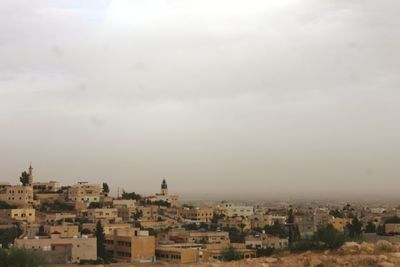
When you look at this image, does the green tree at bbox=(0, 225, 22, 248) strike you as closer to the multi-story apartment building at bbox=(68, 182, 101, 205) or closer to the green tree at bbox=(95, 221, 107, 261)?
the green tree at bbox=(95, 221, 107, 261)

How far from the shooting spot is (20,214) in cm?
5722

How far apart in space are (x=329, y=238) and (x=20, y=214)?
1899 inches

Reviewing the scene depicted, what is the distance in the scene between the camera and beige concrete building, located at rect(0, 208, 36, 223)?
56.8 meters

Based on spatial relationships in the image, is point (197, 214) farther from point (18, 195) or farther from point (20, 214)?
point (20, 214)

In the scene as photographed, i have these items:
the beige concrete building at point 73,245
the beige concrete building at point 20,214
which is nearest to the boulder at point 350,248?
the beige concrete building at point 73,245

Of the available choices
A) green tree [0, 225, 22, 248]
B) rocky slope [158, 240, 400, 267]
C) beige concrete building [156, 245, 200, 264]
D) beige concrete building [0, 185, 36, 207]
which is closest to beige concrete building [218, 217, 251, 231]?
beige concrete building [0, 185, 36, 207]

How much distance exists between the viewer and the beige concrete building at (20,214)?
56.8m

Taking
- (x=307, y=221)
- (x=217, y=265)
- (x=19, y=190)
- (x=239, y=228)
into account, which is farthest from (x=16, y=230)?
(x=217, y=265)

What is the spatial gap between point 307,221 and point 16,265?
5919 cm

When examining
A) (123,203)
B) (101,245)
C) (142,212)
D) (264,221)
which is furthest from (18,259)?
(264,221)

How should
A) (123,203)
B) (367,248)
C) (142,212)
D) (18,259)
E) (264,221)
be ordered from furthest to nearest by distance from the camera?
(264,221), (123,203), (142,212), (367,248), (18,259)

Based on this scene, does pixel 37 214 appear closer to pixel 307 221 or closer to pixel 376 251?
pixel 307 221

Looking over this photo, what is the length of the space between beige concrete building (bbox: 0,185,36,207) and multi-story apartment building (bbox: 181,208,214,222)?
745 inches

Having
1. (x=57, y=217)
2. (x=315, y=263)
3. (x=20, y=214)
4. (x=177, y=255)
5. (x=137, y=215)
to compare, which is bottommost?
(x=177, y=255)
